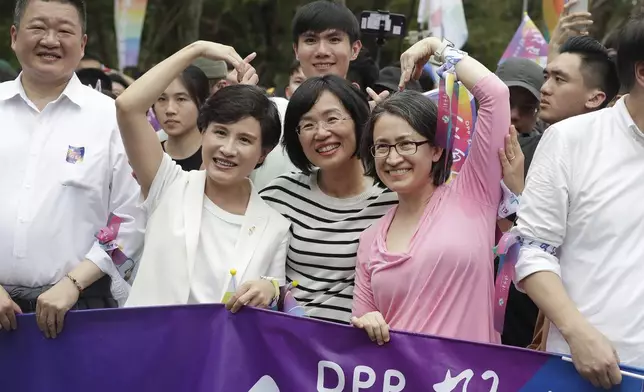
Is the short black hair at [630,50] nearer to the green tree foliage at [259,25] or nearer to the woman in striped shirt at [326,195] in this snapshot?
the woman in striped shirt at [326,195]

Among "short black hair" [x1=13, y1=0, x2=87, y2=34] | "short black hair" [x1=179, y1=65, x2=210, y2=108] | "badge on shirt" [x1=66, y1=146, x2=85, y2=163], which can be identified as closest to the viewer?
"badge on shirt" [x1=66, y1=146, x2=85, y2=163]

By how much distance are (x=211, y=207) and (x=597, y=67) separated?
2.22 meters

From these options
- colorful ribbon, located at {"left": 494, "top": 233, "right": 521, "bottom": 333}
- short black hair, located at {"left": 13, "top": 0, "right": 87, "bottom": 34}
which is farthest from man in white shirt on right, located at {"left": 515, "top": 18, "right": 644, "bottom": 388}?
short black hair, located at {"left": 13, "top": 0, "right": 87, "bottom": 34}

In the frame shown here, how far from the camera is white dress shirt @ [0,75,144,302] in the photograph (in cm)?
465

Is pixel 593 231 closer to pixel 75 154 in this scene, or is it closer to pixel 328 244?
pixel 328 244

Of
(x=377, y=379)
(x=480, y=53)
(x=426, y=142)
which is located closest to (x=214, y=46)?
(x=426, y=142)

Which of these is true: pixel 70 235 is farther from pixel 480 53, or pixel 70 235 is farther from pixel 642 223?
pixel 480 53

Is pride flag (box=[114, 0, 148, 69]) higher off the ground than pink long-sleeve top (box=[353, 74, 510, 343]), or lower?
higher

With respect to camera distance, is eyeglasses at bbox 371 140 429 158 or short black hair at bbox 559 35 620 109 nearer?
eyeglasses at bbox 371 140 429 158

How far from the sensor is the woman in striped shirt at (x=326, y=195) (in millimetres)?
4520

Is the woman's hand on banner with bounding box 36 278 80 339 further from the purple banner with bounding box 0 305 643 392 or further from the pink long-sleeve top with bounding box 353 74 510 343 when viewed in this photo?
the pink long-sleeve top with bounding box 353 74 510 343

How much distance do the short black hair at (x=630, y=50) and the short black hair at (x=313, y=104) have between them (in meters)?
1.29

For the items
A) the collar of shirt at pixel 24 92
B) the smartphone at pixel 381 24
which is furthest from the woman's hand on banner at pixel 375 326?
the smartphone at pixel 381 24

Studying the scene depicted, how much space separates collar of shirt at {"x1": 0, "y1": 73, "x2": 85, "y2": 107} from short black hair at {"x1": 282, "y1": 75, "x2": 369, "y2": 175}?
99 cm
